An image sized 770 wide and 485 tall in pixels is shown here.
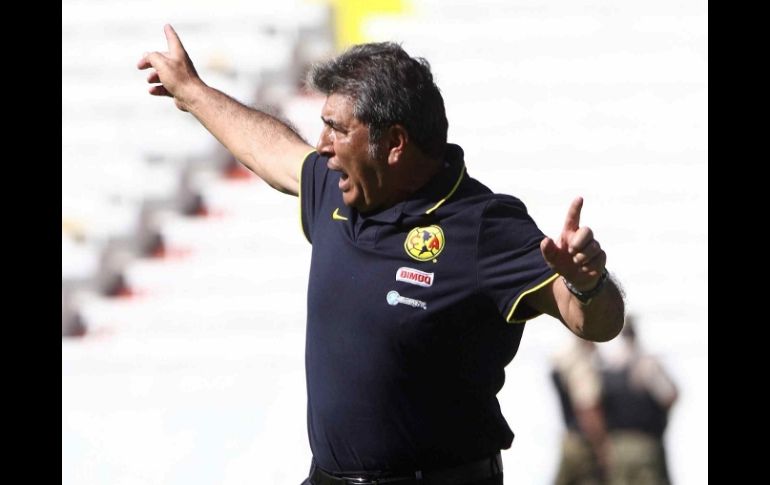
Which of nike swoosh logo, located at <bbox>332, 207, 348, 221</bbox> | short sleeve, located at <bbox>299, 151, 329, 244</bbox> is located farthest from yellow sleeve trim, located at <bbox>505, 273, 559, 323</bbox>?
short sleeve, located at <bbox>299, 151, 329, 244</bbox>

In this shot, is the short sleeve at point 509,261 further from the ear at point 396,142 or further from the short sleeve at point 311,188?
the short sleeve at point 311,188

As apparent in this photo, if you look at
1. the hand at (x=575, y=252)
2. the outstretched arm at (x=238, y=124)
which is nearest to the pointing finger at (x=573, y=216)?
the hand at (x=575, y=252)

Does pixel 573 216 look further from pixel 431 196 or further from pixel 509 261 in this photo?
pixel 431 196

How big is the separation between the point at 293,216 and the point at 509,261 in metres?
5.61

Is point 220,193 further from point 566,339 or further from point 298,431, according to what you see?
point 566,339

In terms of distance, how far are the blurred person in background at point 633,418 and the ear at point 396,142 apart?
440 centimetres

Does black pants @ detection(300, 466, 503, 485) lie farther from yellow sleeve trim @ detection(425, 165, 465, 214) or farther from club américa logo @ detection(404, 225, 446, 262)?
yellow sleeve trim @ detection(425, 165, 465, 214)

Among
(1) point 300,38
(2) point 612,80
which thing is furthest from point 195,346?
(2) point 612,80

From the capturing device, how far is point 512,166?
28.3 feet

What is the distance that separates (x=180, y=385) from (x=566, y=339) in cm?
255

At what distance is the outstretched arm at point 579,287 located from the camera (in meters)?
3.03

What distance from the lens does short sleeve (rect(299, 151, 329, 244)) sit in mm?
3916

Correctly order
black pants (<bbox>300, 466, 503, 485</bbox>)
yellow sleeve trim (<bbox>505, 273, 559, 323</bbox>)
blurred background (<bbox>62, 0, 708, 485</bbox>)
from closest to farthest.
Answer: yellow sleeve trim (<bbox>505, 273, 559, 323</bbox>) → black pants (<bbox>300, 466, 503, 485</bbox>) → blurred background (<bbox>62, 0, 708, 485</bbox>)

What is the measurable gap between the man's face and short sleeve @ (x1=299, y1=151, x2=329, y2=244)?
0.29 meters
